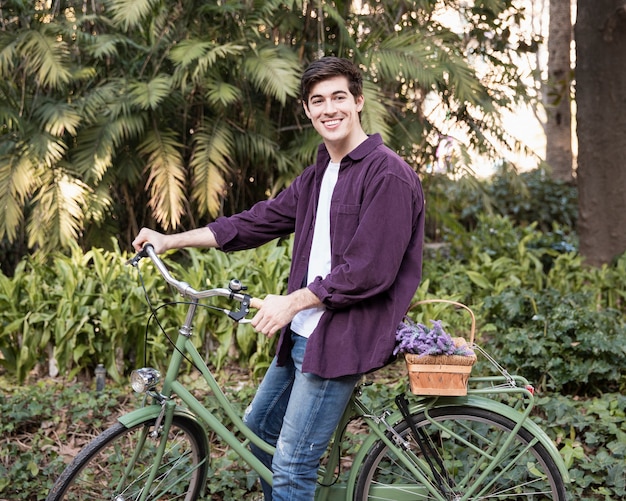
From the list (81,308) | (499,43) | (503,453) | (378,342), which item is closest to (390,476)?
(503,453)

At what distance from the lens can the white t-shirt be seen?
252cm

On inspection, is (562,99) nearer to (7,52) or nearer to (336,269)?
(7,52)

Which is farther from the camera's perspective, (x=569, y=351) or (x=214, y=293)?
(x=569, y=351)

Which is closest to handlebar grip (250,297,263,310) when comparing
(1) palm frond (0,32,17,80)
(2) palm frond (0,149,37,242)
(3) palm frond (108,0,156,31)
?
(3) palm frond (108,0,156,31)

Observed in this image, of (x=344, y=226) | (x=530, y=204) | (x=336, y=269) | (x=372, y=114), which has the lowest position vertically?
(x=336, y=269)

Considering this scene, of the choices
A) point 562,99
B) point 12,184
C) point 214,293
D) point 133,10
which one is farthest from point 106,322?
point 562,99

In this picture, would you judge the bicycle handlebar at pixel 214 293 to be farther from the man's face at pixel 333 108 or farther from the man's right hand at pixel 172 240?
the man's face at pixel 333 108

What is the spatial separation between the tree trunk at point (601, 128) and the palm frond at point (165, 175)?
338cm

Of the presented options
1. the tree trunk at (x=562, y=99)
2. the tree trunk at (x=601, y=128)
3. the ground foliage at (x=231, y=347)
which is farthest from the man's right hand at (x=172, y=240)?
the tree trunk at (x=562, y=99)

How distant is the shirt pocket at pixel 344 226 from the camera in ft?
7.84

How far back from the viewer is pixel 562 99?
10.5 meters

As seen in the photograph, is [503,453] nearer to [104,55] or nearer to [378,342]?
[378,342]

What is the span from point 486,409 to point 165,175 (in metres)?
3.50

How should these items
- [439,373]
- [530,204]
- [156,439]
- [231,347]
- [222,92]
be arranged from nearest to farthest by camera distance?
[439,373] → [156,439] → [231,347] → [222,92] → [530,204]
